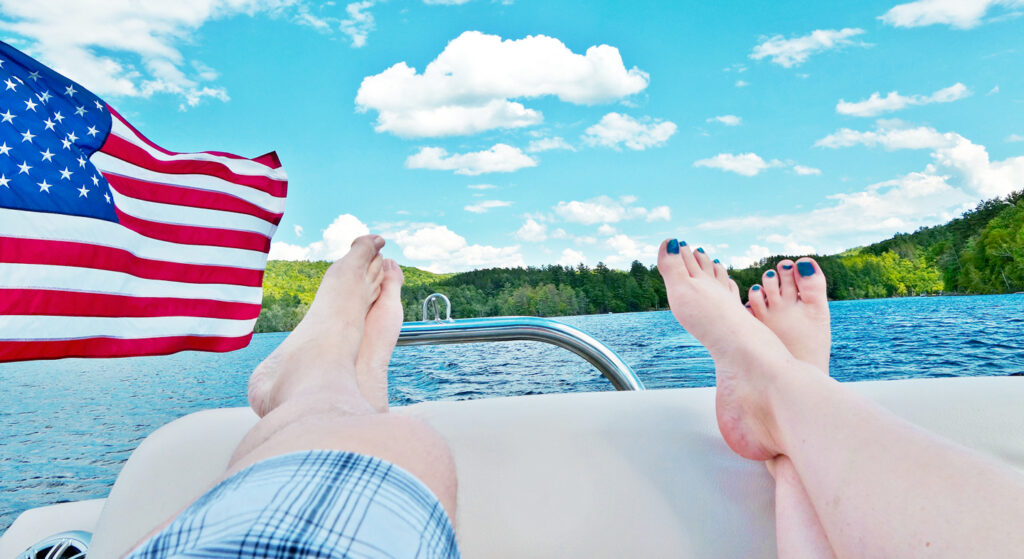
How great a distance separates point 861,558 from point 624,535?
21 centimetres

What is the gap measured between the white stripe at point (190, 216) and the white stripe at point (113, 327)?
0.39 m

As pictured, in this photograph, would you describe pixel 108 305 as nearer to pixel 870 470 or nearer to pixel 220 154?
pixel 220 154

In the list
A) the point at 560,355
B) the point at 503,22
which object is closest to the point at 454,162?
the point at 503,22

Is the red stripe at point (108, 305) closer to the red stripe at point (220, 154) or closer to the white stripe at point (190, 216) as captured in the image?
the white stripe at point (190, 216)

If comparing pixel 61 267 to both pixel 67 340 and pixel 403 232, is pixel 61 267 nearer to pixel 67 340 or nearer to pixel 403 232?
pixel 67 340

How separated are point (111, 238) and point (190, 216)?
314 millimetres

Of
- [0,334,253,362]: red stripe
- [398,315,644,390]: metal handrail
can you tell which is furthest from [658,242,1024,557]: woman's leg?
[0,334,253,362]: red stripe

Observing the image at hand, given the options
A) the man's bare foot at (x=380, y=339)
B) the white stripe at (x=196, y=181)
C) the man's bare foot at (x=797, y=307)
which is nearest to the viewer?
the man's bare foot at (x=380, y=339)

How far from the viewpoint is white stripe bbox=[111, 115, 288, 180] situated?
2184 mm

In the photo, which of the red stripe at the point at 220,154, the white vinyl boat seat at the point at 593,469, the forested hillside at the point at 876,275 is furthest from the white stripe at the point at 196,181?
the forested hillside at the point at 876,275

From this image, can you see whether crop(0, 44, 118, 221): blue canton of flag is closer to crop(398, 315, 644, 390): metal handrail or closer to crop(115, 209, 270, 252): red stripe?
crop(115, 209, 270, 252): red stripe

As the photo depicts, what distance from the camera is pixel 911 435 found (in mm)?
512

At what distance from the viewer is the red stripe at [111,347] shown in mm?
1745

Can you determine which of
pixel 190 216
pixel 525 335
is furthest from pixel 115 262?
pixel 525 335
